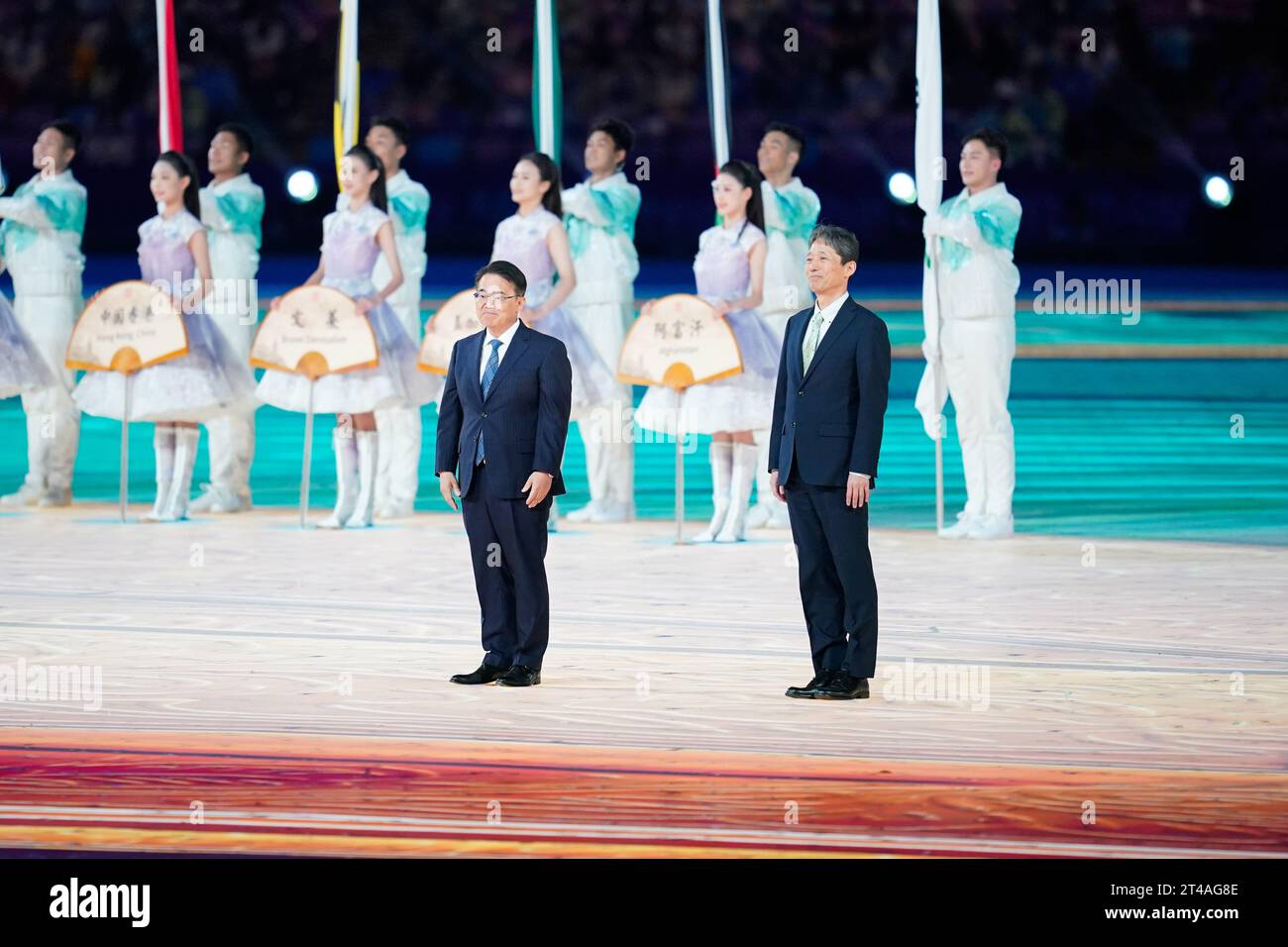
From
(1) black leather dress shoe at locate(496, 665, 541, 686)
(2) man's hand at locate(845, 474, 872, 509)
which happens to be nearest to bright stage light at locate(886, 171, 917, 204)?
(2) man's hand at locate(845, 474, 872, 509)

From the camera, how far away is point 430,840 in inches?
168

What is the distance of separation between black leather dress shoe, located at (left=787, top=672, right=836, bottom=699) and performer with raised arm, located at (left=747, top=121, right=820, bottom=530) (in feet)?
12.1

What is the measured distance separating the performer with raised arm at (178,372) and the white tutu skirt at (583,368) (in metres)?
1.43

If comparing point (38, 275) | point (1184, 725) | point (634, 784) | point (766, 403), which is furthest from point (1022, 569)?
point (38, 275)

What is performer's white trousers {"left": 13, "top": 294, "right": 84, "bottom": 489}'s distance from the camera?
977cm

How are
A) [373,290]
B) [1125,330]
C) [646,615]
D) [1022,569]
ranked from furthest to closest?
[1125,330] < [373,290] < [1022,569] < [646,615]

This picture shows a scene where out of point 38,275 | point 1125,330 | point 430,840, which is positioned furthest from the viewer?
point 1125,330

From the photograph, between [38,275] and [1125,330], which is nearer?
[38,275]

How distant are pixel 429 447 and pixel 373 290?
13.2ft

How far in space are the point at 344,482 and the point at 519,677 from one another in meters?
3.77

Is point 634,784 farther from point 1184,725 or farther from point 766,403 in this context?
point 766,403

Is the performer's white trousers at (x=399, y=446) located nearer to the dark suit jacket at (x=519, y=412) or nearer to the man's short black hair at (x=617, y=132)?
the man's short black hair at (x=617, y=132)

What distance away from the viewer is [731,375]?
8.59 meters

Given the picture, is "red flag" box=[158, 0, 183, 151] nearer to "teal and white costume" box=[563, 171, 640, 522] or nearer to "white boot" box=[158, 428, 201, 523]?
"white boot" box=[158, 428, 201, 523]
